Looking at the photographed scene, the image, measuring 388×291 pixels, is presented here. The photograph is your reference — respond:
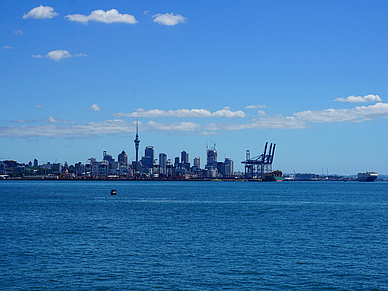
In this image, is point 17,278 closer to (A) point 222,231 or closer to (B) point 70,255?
(B) point 70,255

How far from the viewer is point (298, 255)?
37.6 metres

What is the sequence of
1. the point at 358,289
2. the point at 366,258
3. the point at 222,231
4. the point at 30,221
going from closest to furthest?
the point at 358,289 → the point at 366,258 → the point at 222,231 → the point at 30,221

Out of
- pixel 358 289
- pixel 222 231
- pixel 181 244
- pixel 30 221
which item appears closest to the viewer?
pixel 358 289

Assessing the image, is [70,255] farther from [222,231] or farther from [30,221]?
[30,221]

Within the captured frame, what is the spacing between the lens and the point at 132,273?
3131 centimetres

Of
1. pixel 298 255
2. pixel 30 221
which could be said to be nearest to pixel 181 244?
pixel 298 255

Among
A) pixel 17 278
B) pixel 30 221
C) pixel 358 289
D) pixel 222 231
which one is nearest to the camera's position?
pixel 358 289

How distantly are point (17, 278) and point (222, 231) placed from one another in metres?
26.0

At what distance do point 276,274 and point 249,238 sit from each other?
49.7ft

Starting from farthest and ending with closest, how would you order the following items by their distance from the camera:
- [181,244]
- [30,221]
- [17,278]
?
[30,221] → [181,244] → [17,278]

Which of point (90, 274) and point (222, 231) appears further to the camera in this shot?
point (222, 231)

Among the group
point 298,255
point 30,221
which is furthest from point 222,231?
point 30,221

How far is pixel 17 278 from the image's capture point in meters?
29.8

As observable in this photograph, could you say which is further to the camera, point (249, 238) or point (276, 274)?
point (249, 238)
